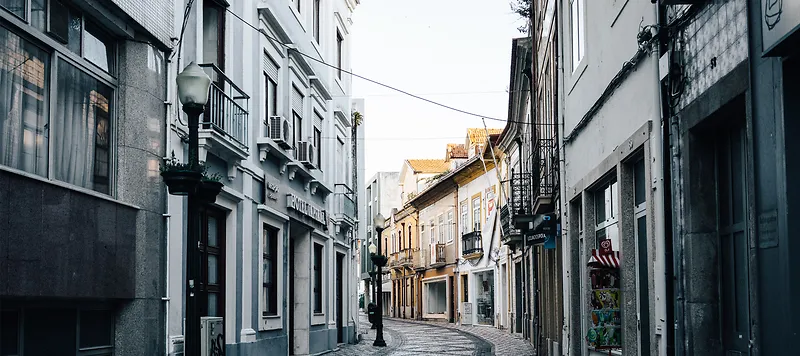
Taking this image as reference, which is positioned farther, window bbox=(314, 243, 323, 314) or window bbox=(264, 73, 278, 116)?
window bbox=(314, 243, 323, 314)

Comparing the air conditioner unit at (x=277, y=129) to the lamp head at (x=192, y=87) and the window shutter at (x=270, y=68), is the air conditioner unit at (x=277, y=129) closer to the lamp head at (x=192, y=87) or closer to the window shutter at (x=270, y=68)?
the window shutter at (x=270, y=68)

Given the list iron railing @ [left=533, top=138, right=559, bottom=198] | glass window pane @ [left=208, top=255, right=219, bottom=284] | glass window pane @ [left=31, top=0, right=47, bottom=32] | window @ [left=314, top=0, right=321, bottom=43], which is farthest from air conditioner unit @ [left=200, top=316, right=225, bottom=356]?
window @ [left=314, top=0, right=321, bottom=43]

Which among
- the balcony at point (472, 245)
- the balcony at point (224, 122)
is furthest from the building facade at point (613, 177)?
the balcony at point (472, 245)

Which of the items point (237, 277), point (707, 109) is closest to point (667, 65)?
point (707, 109)

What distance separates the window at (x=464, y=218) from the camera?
4353 cm

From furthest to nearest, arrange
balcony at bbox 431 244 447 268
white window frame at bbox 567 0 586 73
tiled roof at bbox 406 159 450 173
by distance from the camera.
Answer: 1. tiled roof at bbox 406 159 450 173
2. balcony at bbox 431 244 447 268
3. white window frame at bbox 567 0 586 73

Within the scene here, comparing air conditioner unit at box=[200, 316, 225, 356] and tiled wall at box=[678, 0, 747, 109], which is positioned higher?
tiled wall at box=[678, 0, 747, 109]

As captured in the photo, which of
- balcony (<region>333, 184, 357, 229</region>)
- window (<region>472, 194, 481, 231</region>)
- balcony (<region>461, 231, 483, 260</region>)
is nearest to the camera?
balcony (<region>333, 184, 357, 229</region>)

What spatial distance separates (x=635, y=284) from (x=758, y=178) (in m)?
4.56

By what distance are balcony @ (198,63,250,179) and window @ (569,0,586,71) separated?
16.1 ft

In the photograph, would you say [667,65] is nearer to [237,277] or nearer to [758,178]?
[758,178]

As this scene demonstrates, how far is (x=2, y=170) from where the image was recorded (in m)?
7.02

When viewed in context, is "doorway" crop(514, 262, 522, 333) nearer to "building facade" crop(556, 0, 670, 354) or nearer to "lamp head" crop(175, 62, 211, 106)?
"building facade" crop(556, 0, 670, 354)

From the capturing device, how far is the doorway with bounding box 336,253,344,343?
25.0 metres
